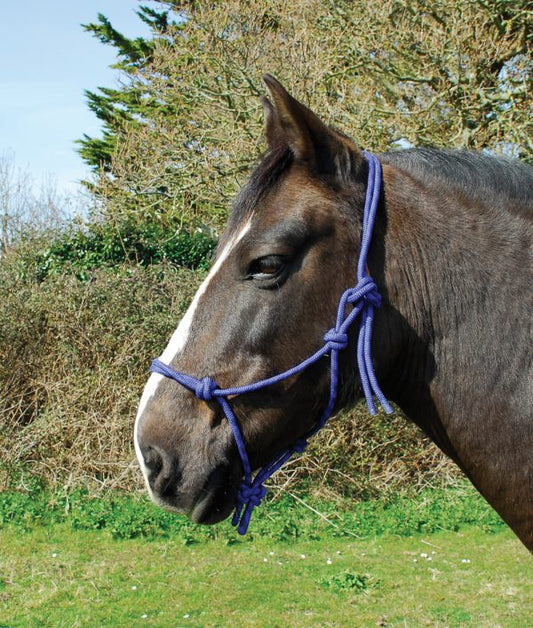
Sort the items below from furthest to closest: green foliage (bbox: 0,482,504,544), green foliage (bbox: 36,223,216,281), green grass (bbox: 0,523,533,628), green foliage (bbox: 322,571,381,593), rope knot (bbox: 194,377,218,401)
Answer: green foliage (bbox: 36,223,216,281) → green foliage (bbox: 0,482,504,544) → green foliage (bbox: 322,571,381,593) → green grass (bbox: 0,523,533,628) → rope knot (bbox: 194,377,218,401)

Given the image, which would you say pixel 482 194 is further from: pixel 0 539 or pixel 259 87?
pixel 259 87

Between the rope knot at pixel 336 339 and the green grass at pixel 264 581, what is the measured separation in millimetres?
3415

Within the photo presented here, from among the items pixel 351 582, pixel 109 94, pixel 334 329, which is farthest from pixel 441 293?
pixel 109 94

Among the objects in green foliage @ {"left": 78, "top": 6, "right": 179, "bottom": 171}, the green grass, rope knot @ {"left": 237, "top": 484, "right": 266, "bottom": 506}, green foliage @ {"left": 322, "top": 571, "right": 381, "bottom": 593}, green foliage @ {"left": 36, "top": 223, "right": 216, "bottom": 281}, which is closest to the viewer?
rope knot @ {"left": 237, "top": 484, "right": 266, "bottom": 506}

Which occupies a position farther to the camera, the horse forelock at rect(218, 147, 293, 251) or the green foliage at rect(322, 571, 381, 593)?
the green foliage at rect(322, 571, 381, 593)

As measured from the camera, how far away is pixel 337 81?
9.30 m

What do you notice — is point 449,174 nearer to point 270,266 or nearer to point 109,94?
point 270,266

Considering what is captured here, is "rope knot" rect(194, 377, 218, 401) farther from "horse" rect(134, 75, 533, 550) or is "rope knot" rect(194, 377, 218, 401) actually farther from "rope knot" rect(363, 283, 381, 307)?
"rope knot" rect(363, 283, 381, 307)

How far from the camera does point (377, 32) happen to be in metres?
9.35

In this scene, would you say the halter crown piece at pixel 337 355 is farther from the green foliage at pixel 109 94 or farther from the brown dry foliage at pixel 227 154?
the green foliage at pixel 109 94

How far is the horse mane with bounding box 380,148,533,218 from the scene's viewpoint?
2.00m

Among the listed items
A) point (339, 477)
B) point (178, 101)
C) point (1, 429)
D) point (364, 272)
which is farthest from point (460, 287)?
point (178, 101)

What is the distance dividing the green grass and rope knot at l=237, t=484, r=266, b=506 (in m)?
3.05

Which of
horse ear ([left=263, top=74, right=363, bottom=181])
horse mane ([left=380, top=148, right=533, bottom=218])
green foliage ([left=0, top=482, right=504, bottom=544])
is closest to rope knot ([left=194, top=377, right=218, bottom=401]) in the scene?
horse ear ([left=263, top=74, right=363, bottom=181])
